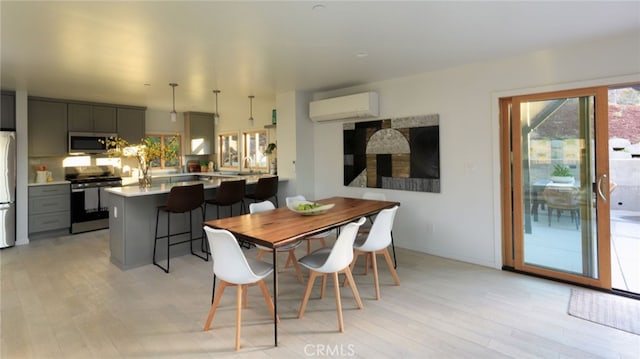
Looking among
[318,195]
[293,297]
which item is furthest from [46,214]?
[293,297]

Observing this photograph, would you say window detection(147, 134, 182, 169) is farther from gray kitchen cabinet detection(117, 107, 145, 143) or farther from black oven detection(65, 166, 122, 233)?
black oven detection(65, 166, 122, 233)

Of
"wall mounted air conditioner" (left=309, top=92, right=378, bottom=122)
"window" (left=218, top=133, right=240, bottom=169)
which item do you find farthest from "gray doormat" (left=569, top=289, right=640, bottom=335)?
"window" (left=218, top=133, right=240, bottom=169)

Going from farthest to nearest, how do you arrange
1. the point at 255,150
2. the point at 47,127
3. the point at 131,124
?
the point at 255,150, the point at 131,124, the point at 47,127

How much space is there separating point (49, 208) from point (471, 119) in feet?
21.7

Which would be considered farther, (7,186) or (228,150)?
(228,150)

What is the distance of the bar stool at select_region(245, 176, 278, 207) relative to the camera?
192 inches

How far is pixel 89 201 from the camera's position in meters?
5.71

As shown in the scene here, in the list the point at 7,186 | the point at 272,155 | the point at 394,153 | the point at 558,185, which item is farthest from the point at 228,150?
the point at 558,185

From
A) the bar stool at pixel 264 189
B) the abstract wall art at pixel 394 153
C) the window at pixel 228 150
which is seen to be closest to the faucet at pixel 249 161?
the window at pixel 228 150

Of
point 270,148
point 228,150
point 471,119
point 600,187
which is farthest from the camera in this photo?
point 228,150

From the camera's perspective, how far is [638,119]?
3365mm

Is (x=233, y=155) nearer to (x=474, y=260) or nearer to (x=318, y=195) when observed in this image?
(x=318, y=195)

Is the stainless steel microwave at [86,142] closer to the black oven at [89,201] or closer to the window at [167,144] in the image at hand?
the black oven at [89,201]

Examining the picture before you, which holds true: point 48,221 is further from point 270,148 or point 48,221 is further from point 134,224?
point 270,148
